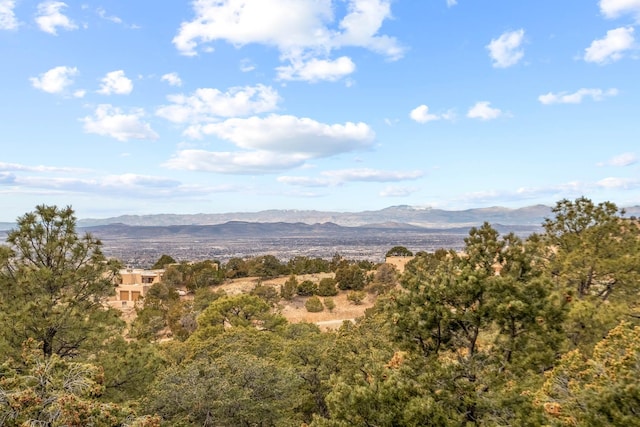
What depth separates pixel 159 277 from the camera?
5581 centimetres

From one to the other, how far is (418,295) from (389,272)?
1688 inches

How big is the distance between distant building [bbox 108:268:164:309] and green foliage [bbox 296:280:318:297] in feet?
60.5

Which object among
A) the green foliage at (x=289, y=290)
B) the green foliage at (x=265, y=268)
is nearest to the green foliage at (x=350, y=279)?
the green foliage at (x=289, y=290)

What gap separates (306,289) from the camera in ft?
163

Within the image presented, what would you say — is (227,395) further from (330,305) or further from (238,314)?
(330,305)

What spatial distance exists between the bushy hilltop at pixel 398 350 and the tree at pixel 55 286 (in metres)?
0.04

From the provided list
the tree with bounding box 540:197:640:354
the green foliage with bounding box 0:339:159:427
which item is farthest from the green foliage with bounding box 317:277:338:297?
the green foliage with bounding box 0:339:159:427

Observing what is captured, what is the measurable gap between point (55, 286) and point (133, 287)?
43.5 meters

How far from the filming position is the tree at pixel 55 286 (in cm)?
1145

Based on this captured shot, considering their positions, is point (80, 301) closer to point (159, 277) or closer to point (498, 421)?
point (498, 421)

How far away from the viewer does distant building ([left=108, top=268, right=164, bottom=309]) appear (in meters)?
50.2

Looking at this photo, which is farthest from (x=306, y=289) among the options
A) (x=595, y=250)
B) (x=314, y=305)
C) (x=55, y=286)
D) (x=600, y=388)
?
(x=600, y=388)

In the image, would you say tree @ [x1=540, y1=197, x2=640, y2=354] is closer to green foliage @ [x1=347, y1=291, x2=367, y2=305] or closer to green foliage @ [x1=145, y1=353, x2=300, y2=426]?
green foliage @ [x1=145, y1=353, x2=300, y2=426]

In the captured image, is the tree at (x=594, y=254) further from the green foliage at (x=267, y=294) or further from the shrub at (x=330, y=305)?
the green foliage at (x=267, y=294)
